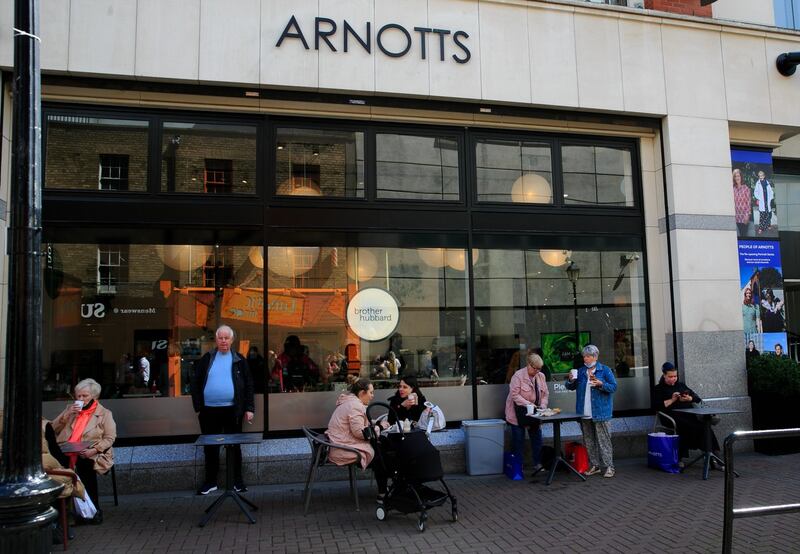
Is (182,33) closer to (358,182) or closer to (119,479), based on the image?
(358,182)

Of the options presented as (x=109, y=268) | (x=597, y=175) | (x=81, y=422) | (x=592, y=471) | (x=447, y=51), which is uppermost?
(x=447, y=51)

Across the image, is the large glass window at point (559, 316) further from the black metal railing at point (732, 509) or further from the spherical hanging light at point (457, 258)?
the black metal railing at point (732, 509)

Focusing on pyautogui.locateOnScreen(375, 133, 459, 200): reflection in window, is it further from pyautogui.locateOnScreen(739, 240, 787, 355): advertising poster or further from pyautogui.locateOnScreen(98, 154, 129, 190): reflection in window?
pyautogui.locateOnScreen(739, 240, 787, 355): advertising poster

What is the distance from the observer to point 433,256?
9086 millimetres

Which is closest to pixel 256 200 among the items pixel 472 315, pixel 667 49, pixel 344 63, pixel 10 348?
pixel 344 63

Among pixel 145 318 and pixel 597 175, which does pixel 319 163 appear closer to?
pixel 145 318

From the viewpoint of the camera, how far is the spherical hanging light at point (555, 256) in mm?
9562

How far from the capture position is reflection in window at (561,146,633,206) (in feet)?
32.0

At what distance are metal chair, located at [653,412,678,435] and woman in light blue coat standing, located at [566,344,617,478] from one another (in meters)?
0.91

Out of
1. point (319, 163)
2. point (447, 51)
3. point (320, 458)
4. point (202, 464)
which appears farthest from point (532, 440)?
point (447, 51)

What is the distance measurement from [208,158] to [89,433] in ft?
12.8

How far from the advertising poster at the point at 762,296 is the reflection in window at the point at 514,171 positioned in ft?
11.7

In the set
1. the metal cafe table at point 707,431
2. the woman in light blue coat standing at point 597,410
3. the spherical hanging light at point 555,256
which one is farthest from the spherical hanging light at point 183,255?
the metal cafe table at point 707,431

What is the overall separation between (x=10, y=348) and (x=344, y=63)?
19.9 feet
